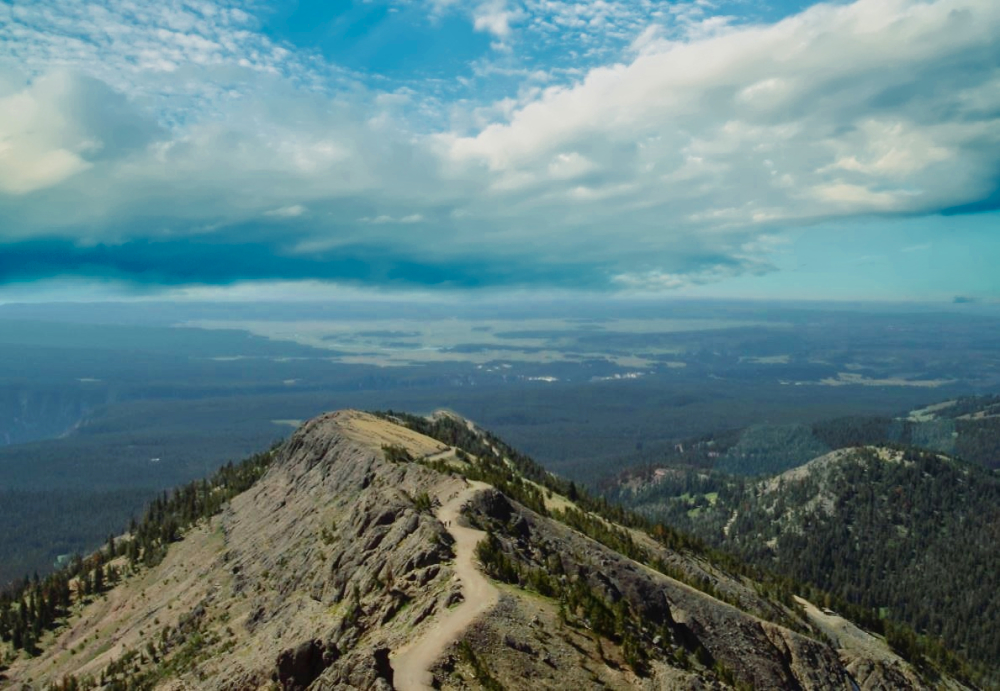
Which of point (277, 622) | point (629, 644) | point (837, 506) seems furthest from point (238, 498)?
point (837, 506)

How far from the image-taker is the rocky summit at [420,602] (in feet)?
147

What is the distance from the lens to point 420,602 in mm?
49906

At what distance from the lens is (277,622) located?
6062 centimetres

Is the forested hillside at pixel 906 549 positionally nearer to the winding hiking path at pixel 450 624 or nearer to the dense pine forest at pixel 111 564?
the dense pine forest at pixel 111 564

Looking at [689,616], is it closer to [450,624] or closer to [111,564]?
[450,624]

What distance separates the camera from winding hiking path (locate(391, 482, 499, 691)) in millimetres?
38938

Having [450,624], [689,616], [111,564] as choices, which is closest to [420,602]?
[450,624]

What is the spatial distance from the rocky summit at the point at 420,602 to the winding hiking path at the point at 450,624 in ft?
0.52

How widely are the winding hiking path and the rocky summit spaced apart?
16 cm

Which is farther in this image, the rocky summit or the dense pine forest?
the dense pine forest

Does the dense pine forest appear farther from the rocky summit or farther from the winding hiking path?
the winding hiking path

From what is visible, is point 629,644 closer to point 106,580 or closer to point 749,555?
point 106,580

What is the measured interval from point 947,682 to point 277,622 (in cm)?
9407

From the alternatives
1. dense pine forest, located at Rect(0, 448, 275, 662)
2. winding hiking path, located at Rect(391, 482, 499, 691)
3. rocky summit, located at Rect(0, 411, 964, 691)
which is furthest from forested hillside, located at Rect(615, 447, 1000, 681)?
winding hiking path, located at Rect(391, 482, 499, 691)
